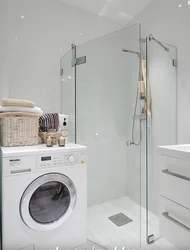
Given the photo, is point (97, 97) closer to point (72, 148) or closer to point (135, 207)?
point (72, 148)

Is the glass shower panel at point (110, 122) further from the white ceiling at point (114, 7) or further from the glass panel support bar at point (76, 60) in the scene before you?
the white ceiling at point (114, 7)

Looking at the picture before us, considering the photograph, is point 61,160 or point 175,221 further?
point 61,160

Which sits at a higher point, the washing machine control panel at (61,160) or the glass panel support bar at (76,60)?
the glass panel support bar at (76,60)

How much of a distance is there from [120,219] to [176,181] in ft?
3.65

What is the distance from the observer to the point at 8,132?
1523mm

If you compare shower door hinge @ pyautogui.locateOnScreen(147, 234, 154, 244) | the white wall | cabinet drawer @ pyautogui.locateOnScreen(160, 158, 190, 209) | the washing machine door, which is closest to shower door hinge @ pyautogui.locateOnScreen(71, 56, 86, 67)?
the white wall

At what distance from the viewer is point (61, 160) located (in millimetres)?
1423

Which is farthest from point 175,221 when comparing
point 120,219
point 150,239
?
point 120,219

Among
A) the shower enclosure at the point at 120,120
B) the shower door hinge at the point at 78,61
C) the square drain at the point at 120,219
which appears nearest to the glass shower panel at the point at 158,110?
the shower enclosure at the point at 120,120

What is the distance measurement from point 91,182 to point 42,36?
1990mm

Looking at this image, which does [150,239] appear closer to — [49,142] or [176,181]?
[176,181]

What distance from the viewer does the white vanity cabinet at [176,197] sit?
1.17 m

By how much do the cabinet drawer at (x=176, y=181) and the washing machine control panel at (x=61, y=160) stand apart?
26.1 inches

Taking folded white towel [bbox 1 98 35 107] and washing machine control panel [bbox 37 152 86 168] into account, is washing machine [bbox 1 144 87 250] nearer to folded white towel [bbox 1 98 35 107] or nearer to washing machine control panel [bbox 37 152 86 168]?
washing machine control panel [bbox 37 152 86 168]
